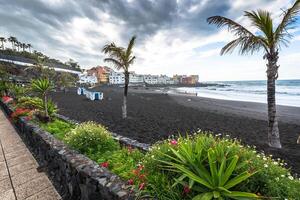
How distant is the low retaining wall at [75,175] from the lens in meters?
2.38

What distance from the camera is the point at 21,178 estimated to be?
4121mm

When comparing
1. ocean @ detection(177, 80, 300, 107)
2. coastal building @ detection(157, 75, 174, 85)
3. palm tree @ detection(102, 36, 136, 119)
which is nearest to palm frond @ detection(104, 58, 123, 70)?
palm tree @ detection(102, 36, 136, 119)

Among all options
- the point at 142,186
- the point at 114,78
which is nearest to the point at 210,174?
the point at 142,186

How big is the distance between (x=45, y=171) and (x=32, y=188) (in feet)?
2.29

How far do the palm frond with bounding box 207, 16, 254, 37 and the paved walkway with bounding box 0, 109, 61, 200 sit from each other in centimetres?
780

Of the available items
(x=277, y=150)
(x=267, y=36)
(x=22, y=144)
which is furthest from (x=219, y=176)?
(x=22, y=144)

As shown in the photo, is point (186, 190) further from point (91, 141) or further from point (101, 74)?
point (101, 74)

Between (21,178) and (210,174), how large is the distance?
433 cm

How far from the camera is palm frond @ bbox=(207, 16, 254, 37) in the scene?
22.3 ft

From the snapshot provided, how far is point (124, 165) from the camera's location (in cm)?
318

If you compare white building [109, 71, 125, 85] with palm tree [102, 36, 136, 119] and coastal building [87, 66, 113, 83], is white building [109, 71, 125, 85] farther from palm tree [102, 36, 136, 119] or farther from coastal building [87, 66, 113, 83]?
palm tree [102, 36, 136, 119]

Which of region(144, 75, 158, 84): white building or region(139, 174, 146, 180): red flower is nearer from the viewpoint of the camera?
region(139, 174, 146, 180): red flower

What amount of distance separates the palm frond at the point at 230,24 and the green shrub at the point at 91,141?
625 cm

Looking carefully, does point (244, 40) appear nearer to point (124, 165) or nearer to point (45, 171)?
point (124, 165)
